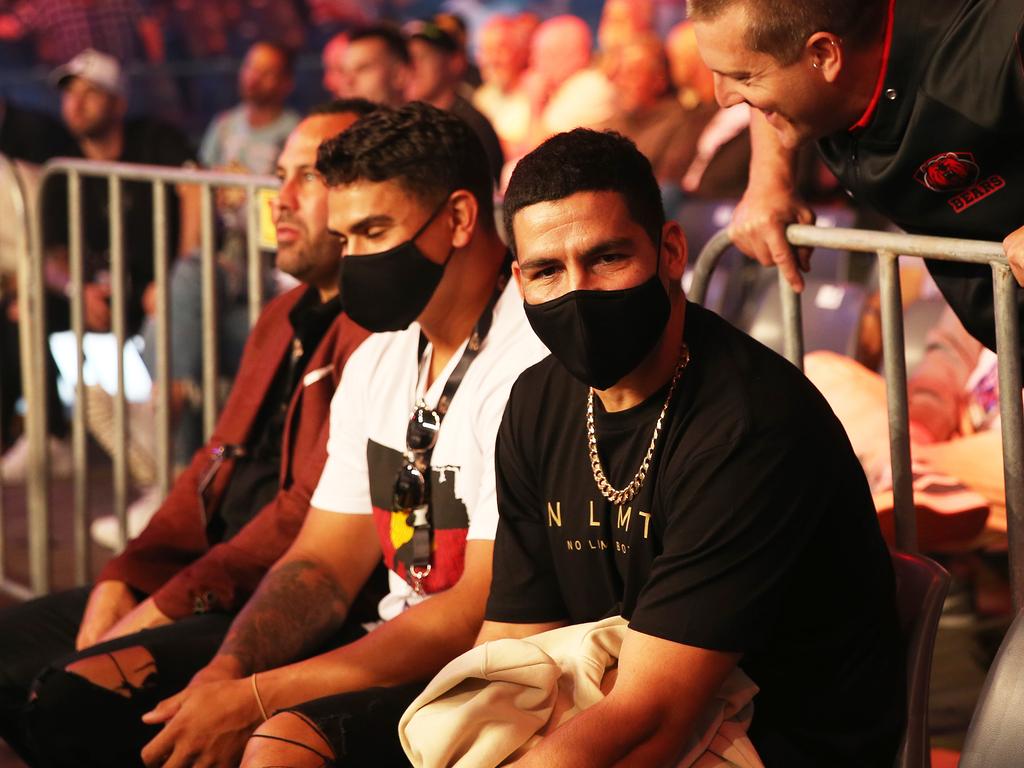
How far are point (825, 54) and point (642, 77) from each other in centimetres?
481

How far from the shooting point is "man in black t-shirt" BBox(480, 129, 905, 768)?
1.91 meters

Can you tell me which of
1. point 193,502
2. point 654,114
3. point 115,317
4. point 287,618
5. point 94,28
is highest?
point 94,28

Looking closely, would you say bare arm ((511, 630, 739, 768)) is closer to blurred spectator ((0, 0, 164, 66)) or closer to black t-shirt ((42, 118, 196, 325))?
black t-shirt ((42, 118, 196, 325))

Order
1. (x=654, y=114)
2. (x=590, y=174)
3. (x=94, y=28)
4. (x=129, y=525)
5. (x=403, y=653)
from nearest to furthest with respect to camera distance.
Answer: (x=590, y=174), (x=403, y=653), (x=129, y=525), (x=654, y=114), (x=94, y=28)

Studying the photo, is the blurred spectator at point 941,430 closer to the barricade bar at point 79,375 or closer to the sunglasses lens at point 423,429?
the sunglasses lens at point 423,429

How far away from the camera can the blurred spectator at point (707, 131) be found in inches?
235

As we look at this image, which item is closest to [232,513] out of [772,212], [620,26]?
[772,212]

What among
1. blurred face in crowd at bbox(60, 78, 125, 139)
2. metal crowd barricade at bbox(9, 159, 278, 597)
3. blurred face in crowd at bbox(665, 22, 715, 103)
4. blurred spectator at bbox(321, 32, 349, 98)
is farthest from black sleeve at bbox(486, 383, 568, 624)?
blurred spectator at bbox(321, 32, 349, 98)

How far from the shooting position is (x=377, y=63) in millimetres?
5770

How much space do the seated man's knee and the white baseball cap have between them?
17.3 feet

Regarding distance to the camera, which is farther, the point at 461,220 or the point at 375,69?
the point at 375,69

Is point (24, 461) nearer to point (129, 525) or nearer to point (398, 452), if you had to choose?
point (129, 525)

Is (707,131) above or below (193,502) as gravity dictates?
above

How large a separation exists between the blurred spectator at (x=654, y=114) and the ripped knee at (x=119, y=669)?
413cm
